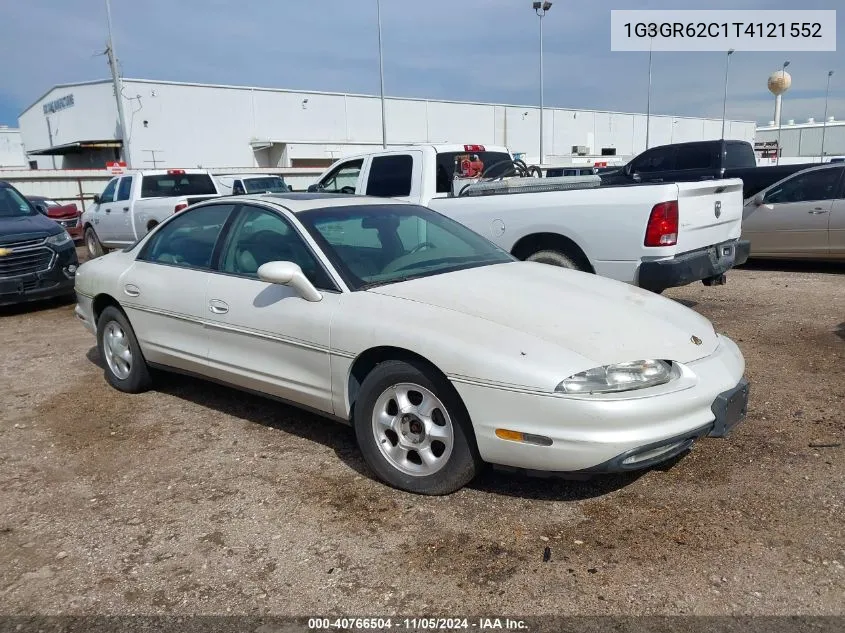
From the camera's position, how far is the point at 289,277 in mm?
3750

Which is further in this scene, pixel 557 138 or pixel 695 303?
pixel 557 138

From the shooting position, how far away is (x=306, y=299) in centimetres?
385

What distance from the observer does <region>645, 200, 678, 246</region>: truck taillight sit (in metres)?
5.77

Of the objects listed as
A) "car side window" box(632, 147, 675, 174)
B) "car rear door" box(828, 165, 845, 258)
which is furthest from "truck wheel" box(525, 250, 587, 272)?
"car side window" box(632, 147, 675, 174)

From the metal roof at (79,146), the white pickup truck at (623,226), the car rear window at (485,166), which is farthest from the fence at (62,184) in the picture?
the white pickup truck at (623,226)

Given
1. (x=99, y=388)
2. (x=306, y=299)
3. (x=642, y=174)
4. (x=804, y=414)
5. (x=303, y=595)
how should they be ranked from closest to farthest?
(x=303, y=595) < (x=306, y=299) < (x=804, y=414) < (x=99, y=388) < (x=642, y=174)

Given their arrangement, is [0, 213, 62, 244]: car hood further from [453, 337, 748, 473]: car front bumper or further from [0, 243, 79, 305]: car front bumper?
[453, 337, 748, 473]: car front bumper

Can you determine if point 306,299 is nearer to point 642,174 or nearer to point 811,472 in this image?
point 811,472

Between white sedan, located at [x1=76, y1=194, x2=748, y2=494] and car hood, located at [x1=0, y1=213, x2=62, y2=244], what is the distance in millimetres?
4472

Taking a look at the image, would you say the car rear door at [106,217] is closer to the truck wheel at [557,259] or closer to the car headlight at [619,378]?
the truck wheel at [557,259]

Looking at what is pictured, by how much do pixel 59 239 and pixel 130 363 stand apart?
16.0 feet

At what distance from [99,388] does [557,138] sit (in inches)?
2178

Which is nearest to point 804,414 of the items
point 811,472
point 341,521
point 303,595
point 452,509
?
point 811,472

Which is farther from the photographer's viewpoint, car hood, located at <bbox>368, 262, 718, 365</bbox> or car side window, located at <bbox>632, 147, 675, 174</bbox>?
car side window, located at <bbox>632, 147, 675, 174</bbox>
